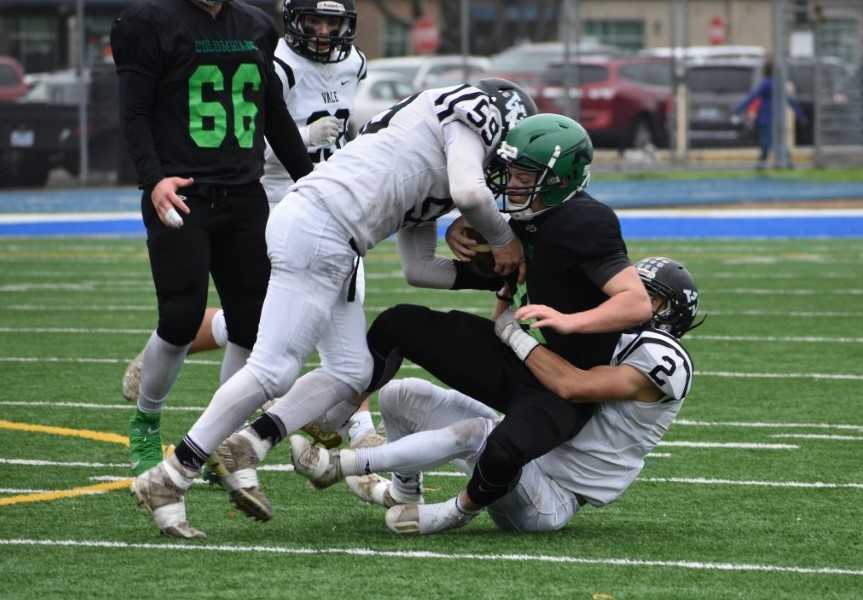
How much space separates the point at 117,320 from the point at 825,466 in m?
6.06

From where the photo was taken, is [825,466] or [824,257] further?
[824,257]

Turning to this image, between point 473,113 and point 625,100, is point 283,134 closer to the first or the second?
point 473,113

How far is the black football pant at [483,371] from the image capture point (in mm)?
5465

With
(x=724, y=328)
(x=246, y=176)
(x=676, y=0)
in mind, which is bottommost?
(x=724, y=328)

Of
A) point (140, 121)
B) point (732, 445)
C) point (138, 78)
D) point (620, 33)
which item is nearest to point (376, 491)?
point (140, 121)

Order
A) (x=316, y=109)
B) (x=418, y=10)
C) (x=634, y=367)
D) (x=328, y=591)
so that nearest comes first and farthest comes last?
(x=328, y=591) < (x=634, y=367) < (x=316, y=109) < (x=418, y=10)

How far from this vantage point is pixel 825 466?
265 inches

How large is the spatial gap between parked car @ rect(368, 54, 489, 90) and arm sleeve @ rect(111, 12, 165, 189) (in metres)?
18.3

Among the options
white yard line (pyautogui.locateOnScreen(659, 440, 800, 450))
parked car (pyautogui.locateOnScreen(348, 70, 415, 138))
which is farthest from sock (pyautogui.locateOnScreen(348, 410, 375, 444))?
parked car (pyautogui.locateOnScreen(348, 70, 415, 138))

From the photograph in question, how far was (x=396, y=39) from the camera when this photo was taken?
3388 cm

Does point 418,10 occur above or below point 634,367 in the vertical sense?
above

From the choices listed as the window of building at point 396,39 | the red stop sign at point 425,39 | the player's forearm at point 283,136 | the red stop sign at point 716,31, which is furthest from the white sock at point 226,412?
the red stop sign at point 716,31

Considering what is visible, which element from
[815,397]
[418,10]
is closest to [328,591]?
[815,397]

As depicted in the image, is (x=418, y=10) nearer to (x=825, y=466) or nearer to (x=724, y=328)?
(x=724, y=328)
